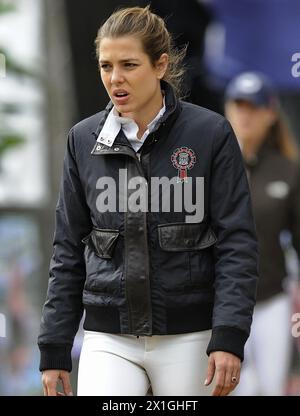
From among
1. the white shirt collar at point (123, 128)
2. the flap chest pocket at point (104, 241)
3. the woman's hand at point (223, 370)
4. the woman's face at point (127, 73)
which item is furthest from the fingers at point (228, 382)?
the woman's face at point (127, 73)

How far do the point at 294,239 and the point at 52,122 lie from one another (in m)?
2.66

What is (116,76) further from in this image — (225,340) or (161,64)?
(225,340)

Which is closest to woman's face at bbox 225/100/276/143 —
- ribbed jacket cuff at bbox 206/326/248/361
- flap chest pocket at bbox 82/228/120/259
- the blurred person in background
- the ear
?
the blurred person in background

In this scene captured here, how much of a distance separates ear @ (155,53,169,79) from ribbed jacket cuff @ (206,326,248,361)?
823 millimetres

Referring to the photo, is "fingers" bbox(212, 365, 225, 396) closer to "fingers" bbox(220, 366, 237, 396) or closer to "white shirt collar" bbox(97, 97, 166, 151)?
"fingers" bbox(220, 366, 237, 396)

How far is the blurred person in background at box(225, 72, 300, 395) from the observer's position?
6938 mm

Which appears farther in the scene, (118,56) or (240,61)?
(240,61)

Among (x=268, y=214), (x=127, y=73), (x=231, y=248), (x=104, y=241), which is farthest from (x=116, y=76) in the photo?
(x=268, y=214)

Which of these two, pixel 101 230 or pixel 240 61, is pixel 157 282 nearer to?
pixel 101 230

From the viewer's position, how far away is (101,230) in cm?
415

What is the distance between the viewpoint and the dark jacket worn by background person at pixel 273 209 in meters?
6.90

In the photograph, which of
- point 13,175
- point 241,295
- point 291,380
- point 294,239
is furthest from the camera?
point 13,175

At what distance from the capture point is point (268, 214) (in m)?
6.93

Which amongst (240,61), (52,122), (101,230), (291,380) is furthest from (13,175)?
(101,230)
